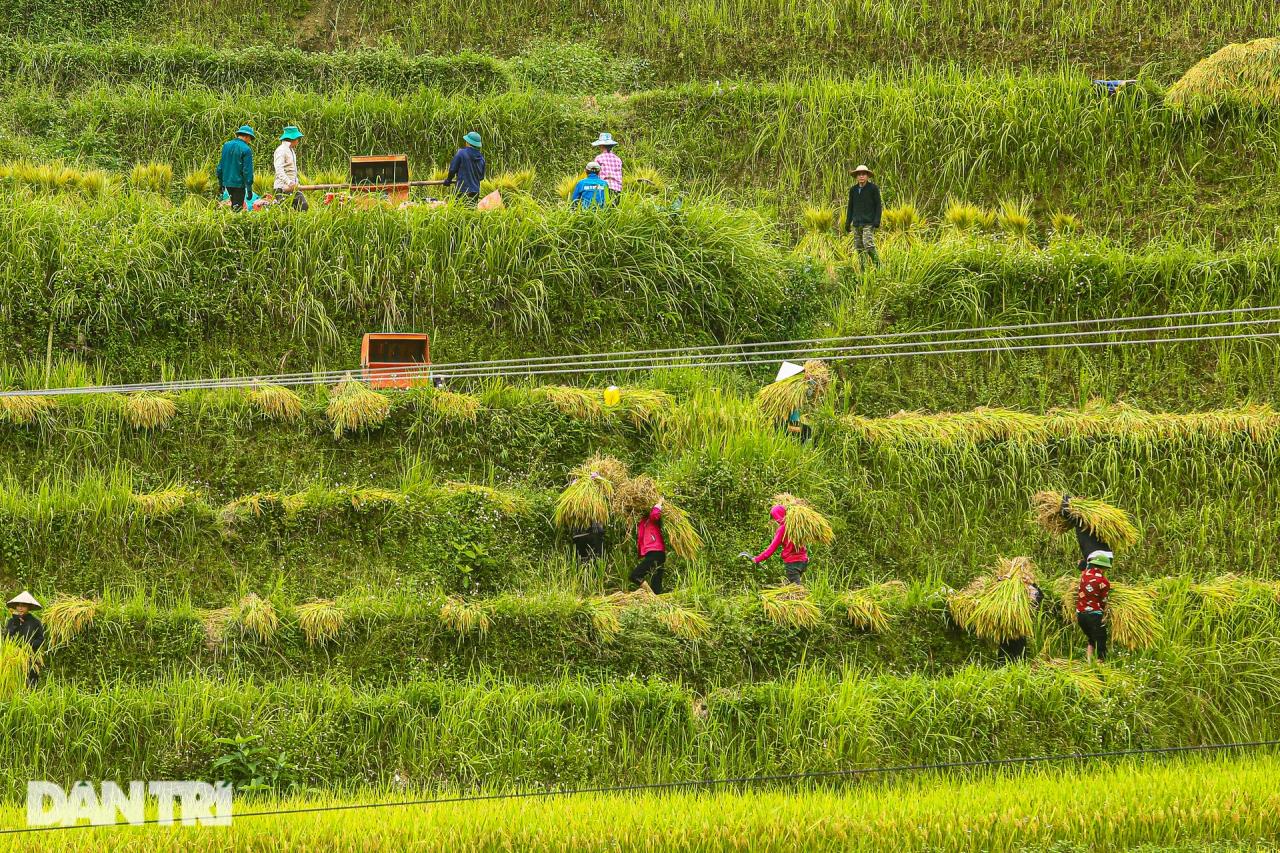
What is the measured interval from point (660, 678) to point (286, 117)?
923 centimetres

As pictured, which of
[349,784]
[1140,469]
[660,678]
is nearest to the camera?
[349,784]

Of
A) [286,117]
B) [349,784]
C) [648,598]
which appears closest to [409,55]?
[286,117]

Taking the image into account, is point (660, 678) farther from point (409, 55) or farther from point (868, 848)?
point (409, 55)

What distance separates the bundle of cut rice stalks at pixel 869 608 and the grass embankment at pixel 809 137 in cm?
602

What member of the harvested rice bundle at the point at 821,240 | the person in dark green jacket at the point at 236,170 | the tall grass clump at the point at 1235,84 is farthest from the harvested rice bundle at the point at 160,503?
the tall grass clump at the point at 1235,84

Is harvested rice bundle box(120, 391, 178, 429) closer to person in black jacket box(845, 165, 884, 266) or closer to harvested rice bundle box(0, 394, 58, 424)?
harvested rice bundle box(0, 394, 58, 424)

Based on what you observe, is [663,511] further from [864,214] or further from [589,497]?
[864,214]

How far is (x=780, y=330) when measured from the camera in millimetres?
15555

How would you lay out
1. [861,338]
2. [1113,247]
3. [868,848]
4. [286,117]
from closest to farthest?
1. [868,848]
2. [861,338]
3. [1113,247]
4. [286,117]

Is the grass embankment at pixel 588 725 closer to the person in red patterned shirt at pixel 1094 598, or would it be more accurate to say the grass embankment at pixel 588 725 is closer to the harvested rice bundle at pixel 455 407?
the person in red patterned shirt at pixel 1094 598

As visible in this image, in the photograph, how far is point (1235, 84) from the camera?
17.5m

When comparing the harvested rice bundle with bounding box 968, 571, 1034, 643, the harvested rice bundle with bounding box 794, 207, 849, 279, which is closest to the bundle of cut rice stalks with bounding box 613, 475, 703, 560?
the harvested rice bundle with bounding box 968, 571, 1034, 643

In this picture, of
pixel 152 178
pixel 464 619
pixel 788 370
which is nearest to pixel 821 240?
pixel 788 370

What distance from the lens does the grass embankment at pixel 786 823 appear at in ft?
32.5
